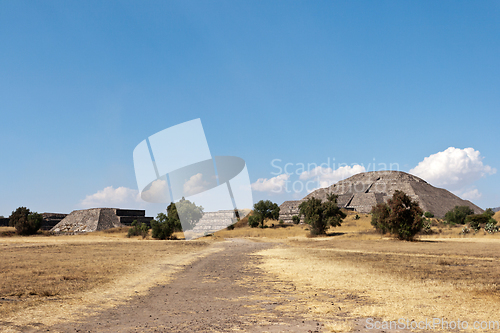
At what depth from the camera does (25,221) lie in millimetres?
71125

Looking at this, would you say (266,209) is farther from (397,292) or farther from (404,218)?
(397,292)

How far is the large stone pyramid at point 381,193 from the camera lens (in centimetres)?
14085

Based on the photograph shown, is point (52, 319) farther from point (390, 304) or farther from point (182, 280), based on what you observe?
point (390, 304)

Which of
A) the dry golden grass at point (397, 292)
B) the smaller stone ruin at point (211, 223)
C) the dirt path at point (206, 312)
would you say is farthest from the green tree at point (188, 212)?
the dirt path at point (206, 312)

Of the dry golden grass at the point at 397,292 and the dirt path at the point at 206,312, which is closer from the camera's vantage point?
the dirt path at the point at 206,312

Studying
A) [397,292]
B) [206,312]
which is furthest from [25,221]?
[397,292]

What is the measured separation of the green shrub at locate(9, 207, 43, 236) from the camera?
71000mm

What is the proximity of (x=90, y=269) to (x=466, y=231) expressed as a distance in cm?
5877

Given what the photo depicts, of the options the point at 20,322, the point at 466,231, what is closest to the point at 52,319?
the point at 20,322

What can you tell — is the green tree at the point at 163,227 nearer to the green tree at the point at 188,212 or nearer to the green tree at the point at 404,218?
the green tree at the point at 188,212

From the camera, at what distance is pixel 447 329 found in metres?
6.93

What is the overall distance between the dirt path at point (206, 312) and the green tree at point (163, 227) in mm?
45230

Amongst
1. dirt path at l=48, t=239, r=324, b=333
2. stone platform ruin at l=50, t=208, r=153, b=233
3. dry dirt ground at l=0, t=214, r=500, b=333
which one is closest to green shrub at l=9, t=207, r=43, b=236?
stone platform ruin at l=50, t=208, r=153, b=233

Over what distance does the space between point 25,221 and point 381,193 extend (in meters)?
139
